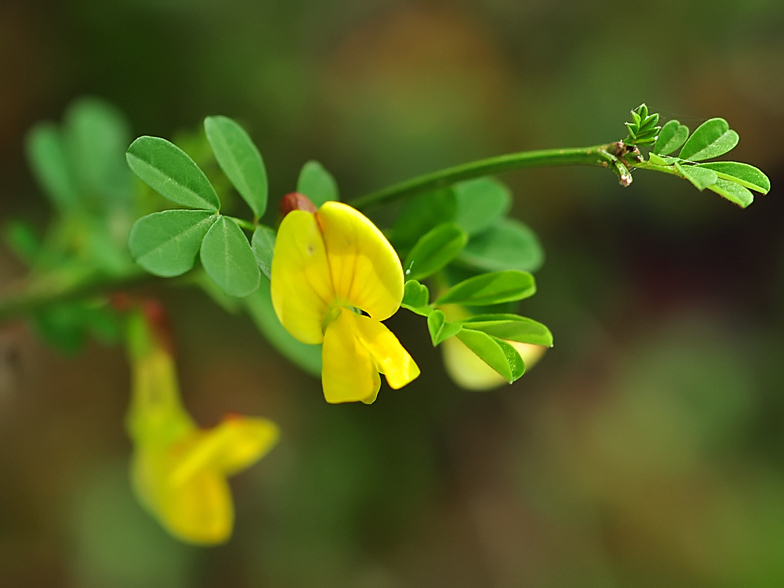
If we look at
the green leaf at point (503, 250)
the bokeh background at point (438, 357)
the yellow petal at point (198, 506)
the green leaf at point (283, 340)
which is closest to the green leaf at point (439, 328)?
the green leaf at point (503, 250)

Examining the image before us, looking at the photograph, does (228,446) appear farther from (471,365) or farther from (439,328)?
A: (439,328)

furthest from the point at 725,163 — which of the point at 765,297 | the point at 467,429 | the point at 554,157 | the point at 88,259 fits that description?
the point at 765,297

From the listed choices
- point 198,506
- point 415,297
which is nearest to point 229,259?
point 415,297

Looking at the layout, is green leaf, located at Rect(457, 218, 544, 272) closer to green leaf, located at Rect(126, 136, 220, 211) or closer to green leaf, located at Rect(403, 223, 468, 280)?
green leaf, located at Rect(403, 223, 468, 280)

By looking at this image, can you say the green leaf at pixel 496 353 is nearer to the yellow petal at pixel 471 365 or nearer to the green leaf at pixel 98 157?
the yellow petal at pixel 471 365

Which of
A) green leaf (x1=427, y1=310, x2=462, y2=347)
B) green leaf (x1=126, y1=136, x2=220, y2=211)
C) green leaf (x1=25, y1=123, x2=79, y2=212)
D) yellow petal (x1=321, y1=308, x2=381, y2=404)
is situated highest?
green leaf (x1=126, y1=136, x2=220, y2=211)

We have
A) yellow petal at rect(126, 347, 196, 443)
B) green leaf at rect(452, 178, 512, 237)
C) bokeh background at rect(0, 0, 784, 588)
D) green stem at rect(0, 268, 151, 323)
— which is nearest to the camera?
green leaf at rect(452, 178, 512, 237)

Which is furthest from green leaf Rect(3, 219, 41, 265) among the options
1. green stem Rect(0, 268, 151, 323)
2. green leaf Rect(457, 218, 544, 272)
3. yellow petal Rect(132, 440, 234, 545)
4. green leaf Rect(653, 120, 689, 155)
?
green leaf Rect(653, 120, 689, 155)
